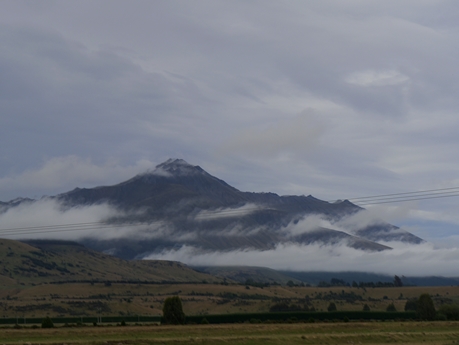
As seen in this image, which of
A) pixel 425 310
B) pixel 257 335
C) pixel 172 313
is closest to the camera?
pixel 257 335

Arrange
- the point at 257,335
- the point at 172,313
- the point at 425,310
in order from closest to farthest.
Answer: the point at 257,335
the point at 172,313
the point at 425,310

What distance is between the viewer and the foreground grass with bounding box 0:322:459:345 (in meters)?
56.4

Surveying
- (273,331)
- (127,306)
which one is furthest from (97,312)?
(273,331)

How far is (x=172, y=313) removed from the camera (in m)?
85.4

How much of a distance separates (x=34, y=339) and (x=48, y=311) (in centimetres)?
9718

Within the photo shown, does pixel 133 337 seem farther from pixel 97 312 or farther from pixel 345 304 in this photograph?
pixel 345 304

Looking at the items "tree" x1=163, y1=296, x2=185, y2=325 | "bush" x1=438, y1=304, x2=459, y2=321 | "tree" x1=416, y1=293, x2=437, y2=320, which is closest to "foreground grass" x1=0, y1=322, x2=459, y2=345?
"tree" x1=163, y1=296, x2=185, y2=325

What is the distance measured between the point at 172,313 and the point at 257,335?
2471 cm

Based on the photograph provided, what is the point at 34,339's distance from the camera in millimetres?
57531

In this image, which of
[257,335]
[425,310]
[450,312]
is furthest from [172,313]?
[450,312]

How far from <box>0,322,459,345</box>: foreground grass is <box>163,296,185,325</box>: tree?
14.6m

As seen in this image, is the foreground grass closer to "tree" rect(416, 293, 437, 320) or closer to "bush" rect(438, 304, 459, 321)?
"tree" rect(416, 293, 437, 320)

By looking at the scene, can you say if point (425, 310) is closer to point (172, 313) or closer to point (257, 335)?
point (172, 313)

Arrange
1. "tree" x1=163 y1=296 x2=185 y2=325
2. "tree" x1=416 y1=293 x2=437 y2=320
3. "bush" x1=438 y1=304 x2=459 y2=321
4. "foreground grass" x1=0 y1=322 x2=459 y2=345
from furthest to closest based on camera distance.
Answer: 1. "bush" x1=438 y1=304 x2=459 y2=321
2. "tree" x1=416 y1=293 x2=437 y2=320
3. "tree" x1=163 y1=296 x2=185 y2=325
4. "foreground grass" x1=0 y1=322 x2=459 y2=345
